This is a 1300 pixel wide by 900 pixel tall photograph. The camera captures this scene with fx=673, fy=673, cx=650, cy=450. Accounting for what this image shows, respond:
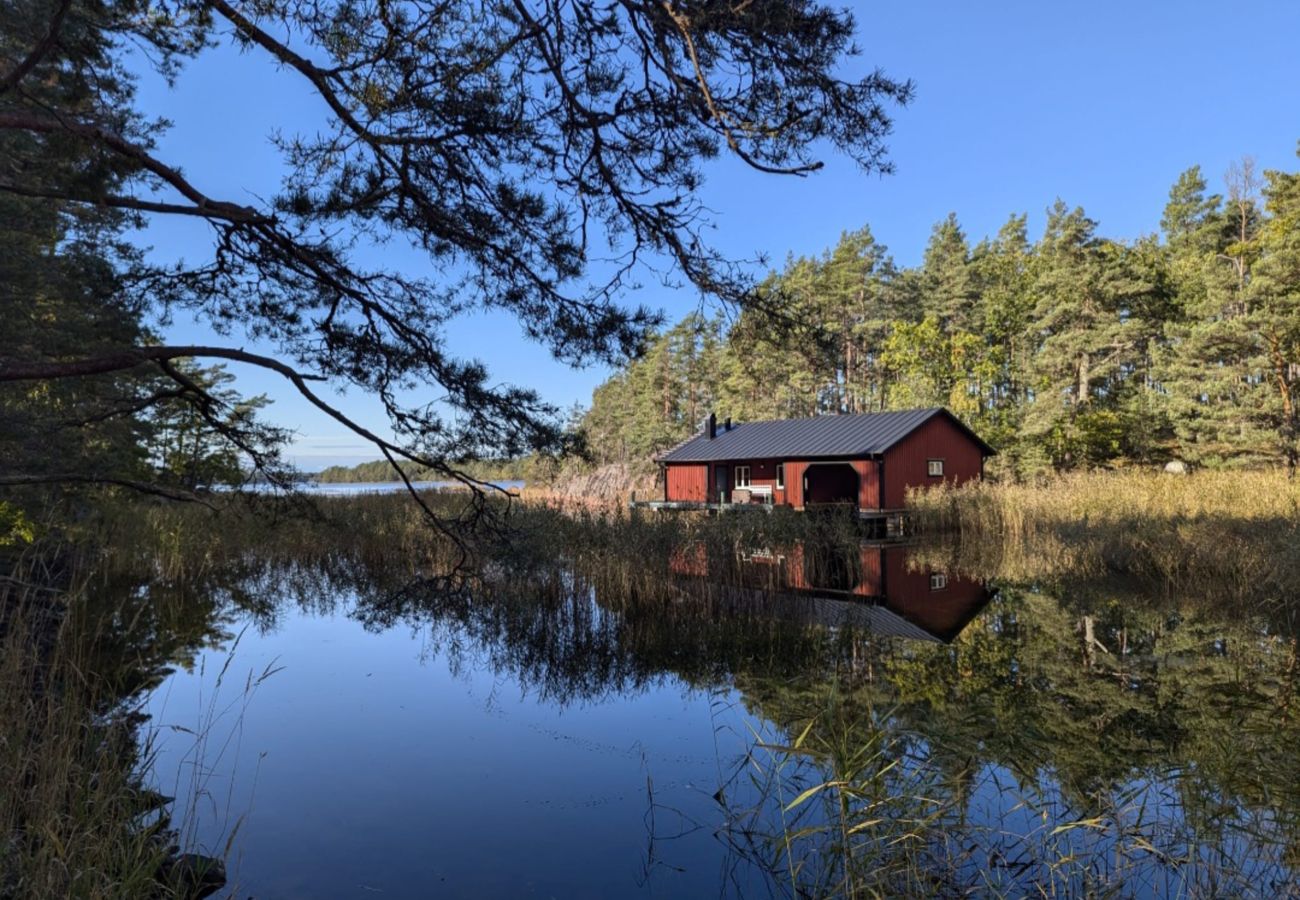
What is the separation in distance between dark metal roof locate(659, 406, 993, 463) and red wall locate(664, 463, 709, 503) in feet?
1.83

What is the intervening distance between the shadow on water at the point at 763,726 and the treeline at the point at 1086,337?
766 cm

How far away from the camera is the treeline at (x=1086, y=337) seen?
25.9m

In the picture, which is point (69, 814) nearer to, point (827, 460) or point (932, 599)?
point (932, 599)

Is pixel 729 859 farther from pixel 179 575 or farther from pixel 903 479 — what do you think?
pixel 903 479

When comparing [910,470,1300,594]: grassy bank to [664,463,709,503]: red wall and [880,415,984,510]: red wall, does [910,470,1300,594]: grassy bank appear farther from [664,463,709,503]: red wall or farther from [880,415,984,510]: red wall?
[664,463,709,503]: red wall

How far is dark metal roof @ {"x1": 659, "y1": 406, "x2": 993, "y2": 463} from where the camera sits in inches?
908

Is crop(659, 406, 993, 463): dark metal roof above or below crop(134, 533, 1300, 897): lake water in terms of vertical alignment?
above

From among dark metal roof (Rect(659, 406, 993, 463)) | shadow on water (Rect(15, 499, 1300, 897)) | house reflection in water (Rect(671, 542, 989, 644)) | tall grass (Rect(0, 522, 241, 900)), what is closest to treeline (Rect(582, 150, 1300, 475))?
dark metal roof (Rect(659, 406, 993, 463))

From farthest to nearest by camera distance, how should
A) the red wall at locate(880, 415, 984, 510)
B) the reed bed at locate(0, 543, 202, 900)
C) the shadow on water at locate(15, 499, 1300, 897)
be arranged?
the red wall at locate(880, 415, 984, 510) → the shadow on water at locate(15, 499, 1300, 897) → the reed bed at locate(0, 543, 202, 900)

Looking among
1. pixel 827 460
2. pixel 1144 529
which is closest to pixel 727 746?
pixel 1144 529

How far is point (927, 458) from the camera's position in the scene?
23.9 meters

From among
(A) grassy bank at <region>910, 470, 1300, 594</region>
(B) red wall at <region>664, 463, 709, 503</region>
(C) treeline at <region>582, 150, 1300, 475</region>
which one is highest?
(C) treeline at <region>582, 150, 1300, 475</region>

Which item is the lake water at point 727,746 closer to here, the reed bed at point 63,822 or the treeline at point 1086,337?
the reed bed at point 63,822

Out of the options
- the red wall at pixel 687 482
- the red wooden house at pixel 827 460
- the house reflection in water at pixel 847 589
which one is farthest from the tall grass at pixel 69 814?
the red wall at pixel 687 482
